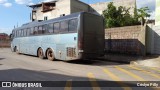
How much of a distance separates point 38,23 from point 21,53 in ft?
20.8

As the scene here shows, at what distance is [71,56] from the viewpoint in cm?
1609

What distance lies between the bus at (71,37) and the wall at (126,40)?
5.20 metres

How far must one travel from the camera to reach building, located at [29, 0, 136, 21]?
5020 cm

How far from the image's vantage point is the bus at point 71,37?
15531 millimetres

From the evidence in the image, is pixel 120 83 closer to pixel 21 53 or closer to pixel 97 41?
pixel 97 41

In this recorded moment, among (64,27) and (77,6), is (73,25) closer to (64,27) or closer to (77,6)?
(64,27)

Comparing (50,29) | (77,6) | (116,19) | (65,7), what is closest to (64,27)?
(50,29)

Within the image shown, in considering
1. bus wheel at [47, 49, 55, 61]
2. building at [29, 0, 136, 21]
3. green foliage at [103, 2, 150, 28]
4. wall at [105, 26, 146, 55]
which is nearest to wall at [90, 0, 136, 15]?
building at [29, 0, 136, 21]

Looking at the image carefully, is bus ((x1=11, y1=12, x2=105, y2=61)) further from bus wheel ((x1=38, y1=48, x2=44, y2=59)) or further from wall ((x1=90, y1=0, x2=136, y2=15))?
wall ((x1=90, y1=0, x2=136, y2=15))

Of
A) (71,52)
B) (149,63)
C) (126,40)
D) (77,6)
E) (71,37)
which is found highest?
(77,6)

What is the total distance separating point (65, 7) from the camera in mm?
51844

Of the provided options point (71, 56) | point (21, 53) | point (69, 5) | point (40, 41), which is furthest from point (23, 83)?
point (69, 5)

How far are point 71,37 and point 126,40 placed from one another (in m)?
8.05

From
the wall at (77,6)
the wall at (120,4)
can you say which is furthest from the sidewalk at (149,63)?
the wall at (77,6)
